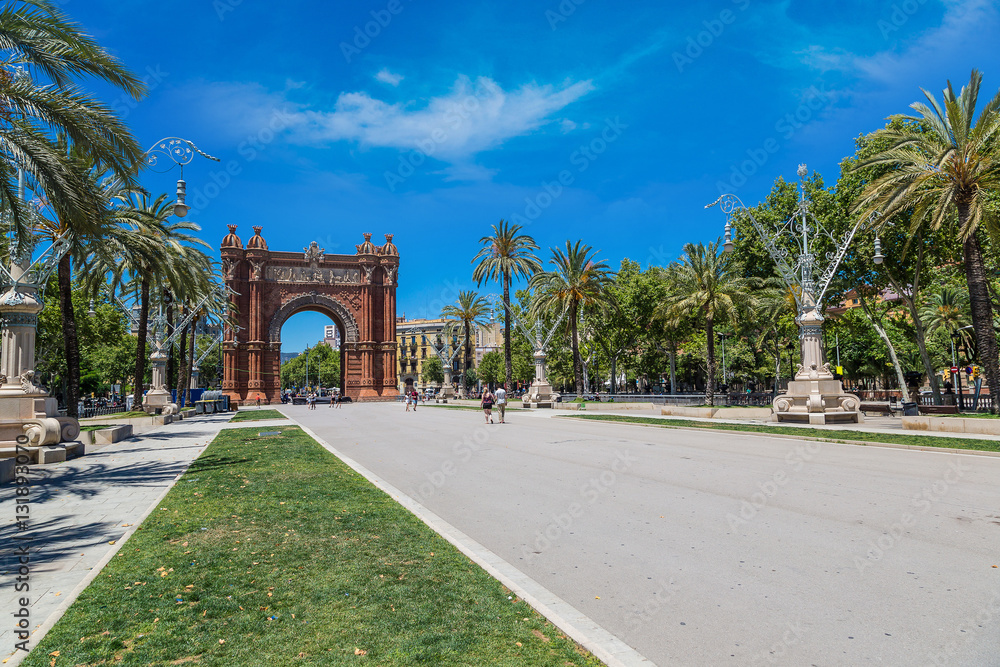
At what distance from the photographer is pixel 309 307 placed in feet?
233

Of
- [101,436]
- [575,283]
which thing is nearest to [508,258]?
[575,283]

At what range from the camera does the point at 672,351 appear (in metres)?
49.3

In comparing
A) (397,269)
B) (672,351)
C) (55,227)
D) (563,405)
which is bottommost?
(563,405)

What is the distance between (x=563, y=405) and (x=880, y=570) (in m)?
35.9

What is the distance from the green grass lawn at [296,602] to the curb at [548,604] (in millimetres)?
92

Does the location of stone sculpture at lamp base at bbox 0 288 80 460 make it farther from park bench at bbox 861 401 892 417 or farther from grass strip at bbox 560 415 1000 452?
park bench at bbox 861 401 892 417

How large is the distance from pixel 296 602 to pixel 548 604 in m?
1.83

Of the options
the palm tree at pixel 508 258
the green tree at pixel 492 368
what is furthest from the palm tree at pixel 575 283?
the green tree at pixel 492 368

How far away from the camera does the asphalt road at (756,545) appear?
405cm

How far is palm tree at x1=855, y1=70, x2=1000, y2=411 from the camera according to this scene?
19.2m

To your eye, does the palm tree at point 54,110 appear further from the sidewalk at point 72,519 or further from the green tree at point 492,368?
the green tree at point 492,368

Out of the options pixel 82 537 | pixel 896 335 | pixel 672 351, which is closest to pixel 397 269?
pixel 672 351

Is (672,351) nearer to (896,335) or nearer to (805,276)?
(896,335)

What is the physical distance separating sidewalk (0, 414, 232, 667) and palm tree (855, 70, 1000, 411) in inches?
869
